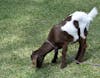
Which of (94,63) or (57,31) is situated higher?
(57,31)

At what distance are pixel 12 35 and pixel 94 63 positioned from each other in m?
2.00

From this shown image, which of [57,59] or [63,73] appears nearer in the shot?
[63,73]

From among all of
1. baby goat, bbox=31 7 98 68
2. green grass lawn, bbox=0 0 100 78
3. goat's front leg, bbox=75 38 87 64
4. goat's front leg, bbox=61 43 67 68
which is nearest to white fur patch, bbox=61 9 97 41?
baby goat, bbox=31 7 98 68

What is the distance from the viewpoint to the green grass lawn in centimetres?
578

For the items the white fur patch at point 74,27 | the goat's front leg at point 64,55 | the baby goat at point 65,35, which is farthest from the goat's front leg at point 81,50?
the goat's front leg at point 64,55

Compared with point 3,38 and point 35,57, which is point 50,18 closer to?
point 3,38

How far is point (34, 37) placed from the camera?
280 inches

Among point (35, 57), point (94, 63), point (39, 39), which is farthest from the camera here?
point (39, 39)

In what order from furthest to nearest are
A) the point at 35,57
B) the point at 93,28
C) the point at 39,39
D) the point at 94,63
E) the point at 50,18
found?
the point at 50,18, the point at 93,28, the point at 39,39, the point at 94,63, the point at 35,57

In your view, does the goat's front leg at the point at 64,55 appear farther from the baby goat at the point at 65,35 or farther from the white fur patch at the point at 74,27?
the white fur patch at the point at 74,27

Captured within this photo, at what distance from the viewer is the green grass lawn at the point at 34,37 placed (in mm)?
5777

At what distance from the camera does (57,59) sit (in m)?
6.12

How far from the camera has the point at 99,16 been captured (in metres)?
8.12

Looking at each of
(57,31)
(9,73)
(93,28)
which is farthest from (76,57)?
(93,28)
